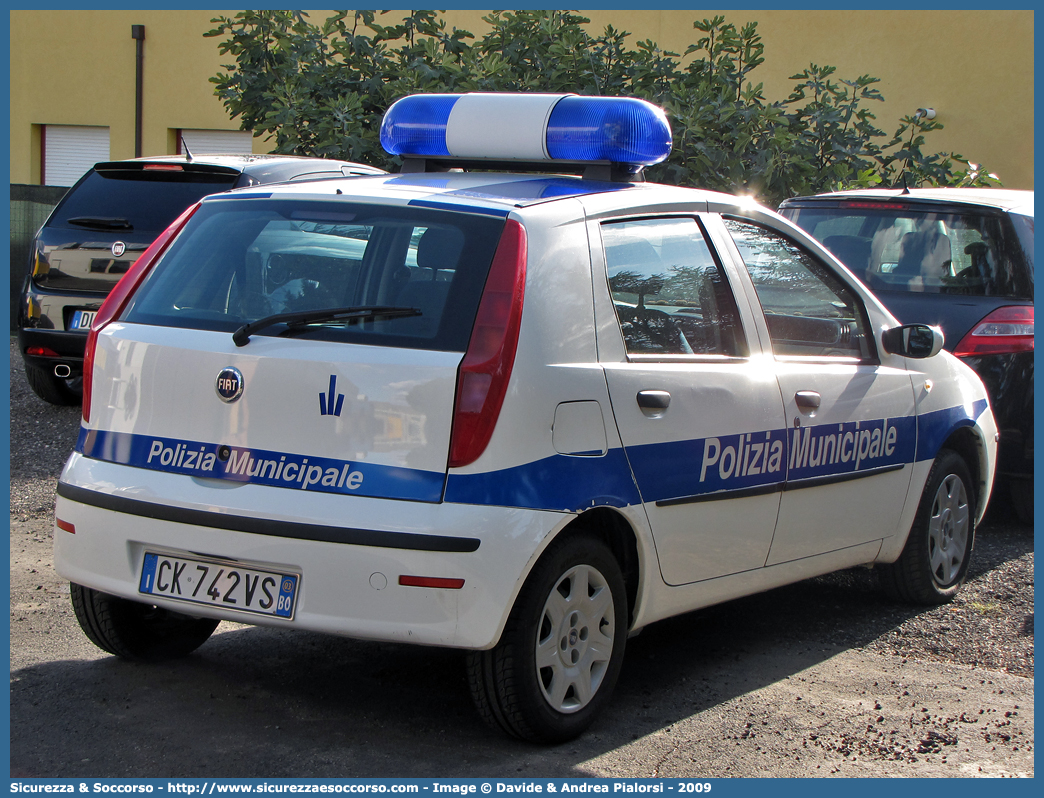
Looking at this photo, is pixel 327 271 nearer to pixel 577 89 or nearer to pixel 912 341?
pixel 912 341

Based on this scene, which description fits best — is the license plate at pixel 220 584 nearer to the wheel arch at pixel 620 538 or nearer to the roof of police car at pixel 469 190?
the wheel arch at pixel 620 538

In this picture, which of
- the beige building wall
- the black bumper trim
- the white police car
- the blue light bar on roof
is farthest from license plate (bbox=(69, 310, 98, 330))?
the beige building wall

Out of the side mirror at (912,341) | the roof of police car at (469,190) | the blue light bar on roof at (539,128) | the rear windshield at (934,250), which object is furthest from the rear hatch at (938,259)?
the blue light bar on roof at (539,128)

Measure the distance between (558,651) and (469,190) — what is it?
1.44 meters

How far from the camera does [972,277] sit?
21.3ft

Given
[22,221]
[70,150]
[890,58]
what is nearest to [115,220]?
[22,221]

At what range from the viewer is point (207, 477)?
3455 mm

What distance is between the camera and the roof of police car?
3633 millimetres

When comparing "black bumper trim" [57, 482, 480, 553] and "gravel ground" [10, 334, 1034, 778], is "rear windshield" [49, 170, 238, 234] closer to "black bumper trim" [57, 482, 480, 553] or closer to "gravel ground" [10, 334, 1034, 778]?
"gravel ground" [10, 334, 1034, 778]

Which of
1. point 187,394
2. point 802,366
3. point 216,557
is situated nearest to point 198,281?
point 187,394

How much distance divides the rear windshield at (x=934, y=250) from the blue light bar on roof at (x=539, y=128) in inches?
109

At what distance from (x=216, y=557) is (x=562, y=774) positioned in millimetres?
1144

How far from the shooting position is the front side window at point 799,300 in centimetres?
442

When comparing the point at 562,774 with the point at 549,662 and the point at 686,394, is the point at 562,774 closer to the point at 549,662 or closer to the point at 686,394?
the point at 549,662
